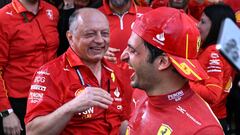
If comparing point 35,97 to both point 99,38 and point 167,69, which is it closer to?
point 99,38

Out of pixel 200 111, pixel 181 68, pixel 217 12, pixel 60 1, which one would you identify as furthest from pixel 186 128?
pixel 60 1

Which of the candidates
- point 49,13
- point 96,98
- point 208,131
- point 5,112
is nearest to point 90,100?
point 96,98

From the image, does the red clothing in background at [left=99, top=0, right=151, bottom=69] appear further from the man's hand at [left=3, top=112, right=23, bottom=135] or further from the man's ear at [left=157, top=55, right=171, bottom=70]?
the man's ear at [left=157, top=55, right=171, bottom=70]

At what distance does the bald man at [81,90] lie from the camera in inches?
99.7

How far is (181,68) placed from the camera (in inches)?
79.6

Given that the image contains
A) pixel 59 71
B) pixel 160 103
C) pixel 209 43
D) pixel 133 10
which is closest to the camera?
pixel 160 103

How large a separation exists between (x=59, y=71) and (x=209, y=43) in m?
1.44

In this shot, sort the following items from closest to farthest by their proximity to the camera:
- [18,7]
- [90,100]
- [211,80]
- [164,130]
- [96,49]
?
[164,130] < [90,100] < [96,49] < [211,80] < [18,7]

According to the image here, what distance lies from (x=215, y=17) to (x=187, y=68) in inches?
76.9

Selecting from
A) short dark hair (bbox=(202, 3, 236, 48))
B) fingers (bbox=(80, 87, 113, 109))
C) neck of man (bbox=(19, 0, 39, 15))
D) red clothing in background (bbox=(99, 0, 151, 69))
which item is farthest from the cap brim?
neck of man (bbox=(19, 0, 39, 15))

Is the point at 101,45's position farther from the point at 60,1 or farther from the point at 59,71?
the point at 60,1

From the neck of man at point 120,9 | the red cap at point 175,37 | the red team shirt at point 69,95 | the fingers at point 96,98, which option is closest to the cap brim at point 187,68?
the red cap at point 175,37

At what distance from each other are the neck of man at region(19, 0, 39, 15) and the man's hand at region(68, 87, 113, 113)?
1724 mm

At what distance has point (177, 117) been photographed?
2.02 metres
